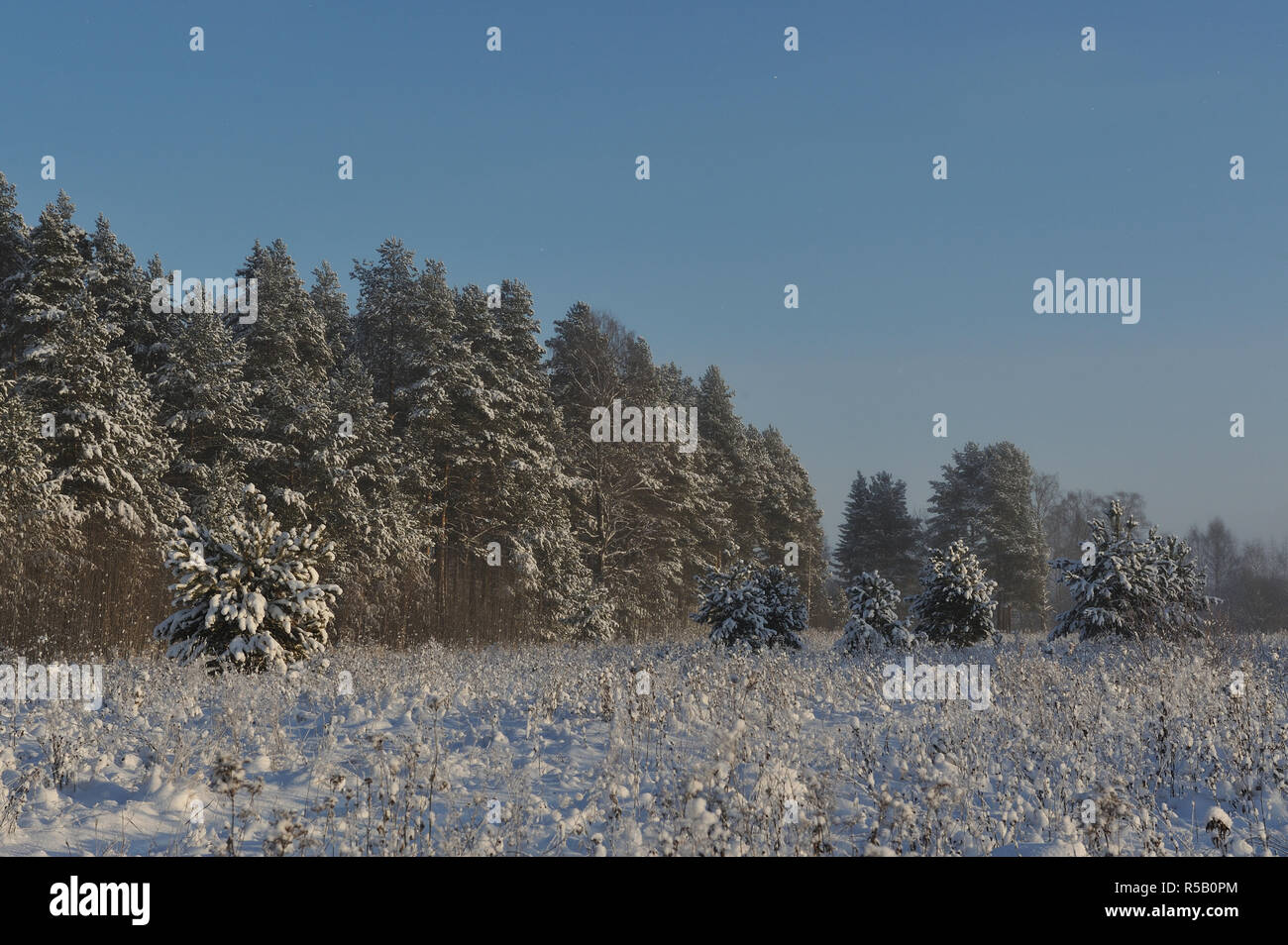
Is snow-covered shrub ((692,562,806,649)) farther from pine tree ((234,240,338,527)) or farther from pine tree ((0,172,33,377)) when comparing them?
pine tree ((0,172,33,377))

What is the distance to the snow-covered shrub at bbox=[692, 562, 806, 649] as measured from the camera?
64.4 ft

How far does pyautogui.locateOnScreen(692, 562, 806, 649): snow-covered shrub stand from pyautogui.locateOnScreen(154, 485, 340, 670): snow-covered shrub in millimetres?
10037

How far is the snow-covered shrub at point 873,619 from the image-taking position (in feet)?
60.8

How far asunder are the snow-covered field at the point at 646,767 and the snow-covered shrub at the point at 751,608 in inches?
334

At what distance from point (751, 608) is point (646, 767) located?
13.0m

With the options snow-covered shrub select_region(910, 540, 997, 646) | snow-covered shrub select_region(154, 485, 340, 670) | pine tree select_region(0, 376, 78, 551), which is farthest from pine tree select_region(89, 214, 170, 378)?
snow-covered shrub select_region(910, 540, 997, 646)

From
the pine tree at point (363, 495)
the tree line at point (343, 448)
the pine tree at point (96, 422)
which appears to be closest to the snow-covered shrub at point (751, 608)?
the tree line at point (343, 448)

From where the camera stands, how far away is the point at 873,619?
19094 mm

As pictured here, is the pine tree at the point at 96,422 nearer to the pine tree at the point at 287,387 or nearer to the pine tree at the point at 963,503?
the pine tree at the point at 287,387

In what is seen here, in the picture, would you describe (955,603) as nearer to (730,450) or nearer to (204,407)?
(204,407)
